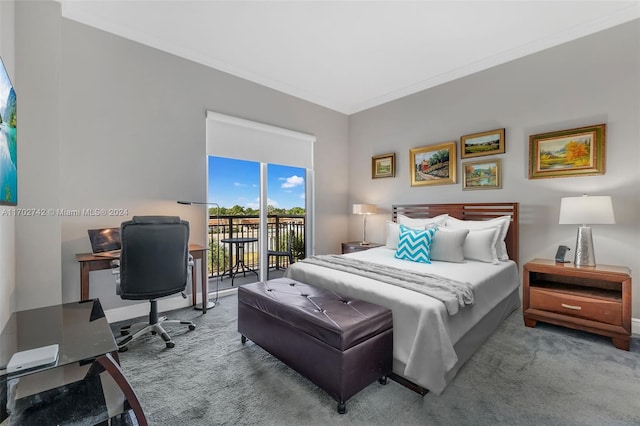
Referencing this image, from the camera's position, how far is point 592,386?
185 centimetres

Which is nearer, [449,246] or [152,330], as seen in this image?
[152,330]

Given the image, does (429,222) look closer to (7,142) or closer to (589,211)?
(589,211)

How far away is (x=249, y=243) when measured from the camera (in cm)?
468

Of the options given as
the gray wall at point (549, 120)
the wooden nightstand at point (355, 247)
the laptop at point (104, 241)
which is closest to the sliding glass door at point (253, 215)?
the wooden nightstand at point (355, 247)

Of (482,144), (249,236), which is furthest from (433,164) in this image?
(249,236)

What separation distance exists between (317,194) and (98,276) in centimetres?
304

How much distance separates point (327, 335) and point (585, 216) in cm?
253

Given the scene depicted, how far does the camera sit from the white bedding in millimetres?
1685

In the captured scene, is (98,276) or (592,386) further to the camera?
(98,276)

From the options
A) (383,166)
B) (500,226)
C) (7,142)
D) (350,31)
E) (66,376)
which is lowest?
(66,376)

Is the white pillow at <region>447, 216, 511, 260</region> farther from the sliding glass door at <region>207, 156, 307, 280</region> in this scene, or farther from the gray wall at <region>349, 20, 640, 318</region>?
the sliding glass door at <region>207, 156, 307, 280</region>

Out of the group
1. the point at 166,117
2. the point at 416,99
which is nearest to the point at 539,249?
the point at 416,99

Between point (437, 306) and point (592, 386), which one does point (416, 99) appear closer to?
point (437, 306)

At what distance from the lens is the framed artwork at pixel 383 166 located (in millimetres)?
4508
